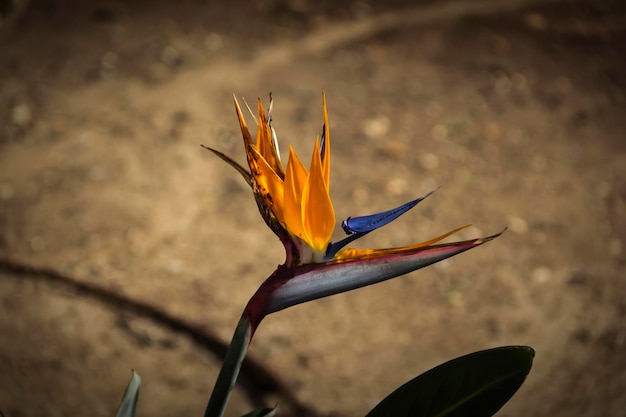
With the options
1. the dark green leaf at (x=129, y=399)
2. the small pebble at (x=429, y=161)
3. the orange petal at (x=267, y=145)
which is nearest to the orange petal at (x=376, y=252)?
the orange petal at (x=267, y=145)

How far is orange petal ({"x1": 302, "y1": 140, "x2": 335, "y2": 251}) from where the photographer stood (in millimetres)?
611

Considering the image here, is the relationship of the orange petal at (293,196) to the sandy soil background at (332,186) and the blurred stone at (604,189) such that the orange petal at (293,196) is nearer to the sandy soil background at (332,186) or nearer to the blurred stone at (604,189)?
the sandy soil background at (332,186)

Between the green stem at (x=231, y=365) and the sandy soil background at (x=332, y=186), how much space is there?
842 millimetres

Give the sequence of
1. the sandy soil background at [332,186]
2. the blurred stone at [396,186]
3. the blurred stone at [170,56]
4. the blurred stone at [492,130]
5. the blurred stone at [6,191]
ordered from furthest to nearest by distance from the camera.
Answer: the blurred stone at [170,56], the blurred stone at [492,130], the blurred stone at [396,186], the blurred stone at [6,191], the sandy soil background at [332,186]

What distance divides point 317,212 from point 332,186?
1.46 metres

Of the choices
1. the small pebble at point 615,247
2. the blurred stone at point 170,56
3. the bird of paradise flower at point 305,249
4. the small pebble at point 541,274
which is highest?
the blurred stone at point 170,56

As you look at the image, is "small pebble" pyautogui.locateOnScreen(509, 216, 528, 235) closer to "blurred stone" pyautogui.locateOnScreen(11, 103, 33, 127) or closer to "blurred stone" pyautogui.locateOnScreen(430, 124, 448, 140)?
"blurred stone" pyautogui.locateOnScreen(430, 124, 448, 140)

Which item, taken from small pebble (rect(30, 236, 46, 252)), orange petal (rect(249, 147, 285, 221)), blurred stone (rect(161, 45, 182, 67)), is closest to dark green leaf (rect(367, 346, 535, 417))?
orange petal (rect(249, 147, 285, 221))

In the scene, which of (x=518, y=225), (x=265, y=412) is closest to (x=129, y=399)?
(x=265, y=412)

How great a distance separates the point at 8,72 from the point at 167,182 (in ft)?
2.35

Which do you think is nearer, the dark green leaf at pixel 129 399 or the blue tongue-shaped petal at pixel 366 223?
the blue tongue-shaped petal at pixel 366 223

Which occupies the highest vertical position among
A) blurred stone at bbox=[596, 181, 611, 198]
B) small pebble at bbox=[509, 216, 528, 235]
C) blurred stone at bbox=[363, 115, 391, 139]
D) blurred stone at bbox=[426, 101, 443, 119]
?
blurred stone at bbox=[426, 101, 443, 119]

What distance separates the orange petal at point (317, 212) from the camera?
0.61 metres

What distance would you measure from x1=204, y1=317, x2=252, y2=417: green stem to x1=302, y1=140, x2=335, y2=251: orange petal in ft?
0.28
